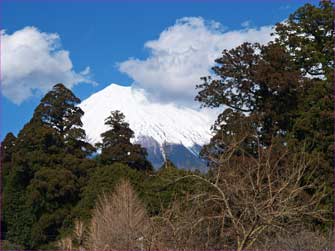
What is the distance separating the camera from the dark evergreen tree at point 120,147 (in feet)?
89.9

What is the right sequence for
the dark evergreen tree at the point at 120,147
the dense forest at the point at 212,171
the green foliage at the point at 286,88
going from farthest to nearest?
the dark evergreen tree at the point at 120,147, the green foliage at the point at 286,88, the dense forest at the point at 212,171

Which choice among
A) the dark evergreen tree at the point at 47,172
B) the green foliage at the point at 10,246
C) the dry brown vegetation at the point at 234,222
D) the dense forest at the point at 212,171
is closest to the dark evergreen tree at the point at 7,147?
the dense forest at the point at 212,171

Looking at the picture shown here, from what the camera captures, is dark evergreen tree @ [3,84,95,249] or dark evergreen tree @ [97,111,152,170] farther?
dark evergreen tree @ [97,111,152,170]

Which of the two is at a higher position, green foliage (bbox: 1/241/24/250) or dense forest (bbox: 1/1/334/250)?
dense forest (bbox: 1/1/334/250)

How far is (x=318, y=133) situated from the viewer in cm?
1884

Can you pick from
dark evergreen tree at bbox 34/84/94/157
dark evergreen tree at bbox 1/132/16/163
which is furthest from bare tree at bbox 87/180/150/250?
dark evergreen tree at bbox 1/132/16/163

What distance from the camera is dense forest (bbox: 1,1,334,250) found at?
369 inches

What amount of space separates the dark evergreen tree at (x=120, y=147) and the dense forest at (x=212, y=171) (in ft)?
0.21

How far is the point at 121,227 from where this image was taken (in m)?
12.4

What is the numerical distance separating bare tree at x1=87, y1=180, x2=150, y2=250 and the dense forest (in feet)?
0.15

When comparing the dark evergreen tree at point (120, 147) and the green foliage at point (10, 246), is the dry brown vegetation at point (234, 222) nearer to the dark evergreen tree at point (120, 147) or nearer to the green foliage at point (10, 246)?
the green foliage at point (10, 246)

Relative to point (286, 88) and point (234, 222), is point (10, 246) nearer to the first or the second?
point (286, 88)

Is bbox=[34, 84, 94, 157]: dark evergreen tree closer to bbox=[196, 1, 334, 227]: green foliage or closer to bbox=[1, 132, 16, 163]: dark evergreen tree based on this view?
bbox=[1, 132, 16, 163]: dark evergreen tree

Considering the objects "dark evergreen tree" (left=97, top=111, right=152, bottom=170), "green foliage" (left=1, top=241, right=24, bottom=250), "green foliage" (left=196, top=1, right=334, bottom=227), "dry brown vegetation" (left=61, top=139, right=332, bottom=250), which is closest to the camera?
"dry brown vegetation" (left=61, top=139, right=332, bottom=250)
